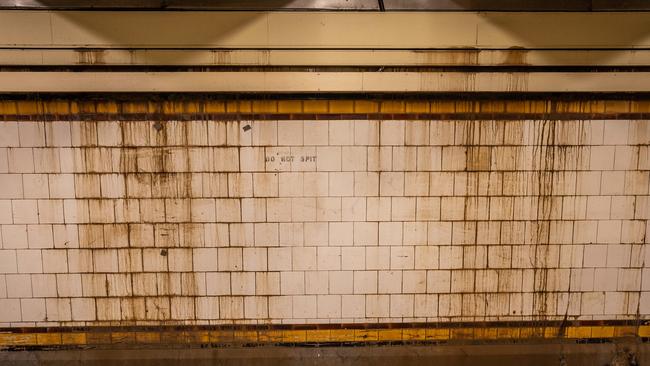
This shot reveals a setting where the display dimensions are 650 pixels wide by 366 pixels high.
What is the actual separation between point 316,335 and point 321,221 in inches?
39.6

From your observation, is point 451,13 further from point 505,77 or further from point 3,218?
point 3,218

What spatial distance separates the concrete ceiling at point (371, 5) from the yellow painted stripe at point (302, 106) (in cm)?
70

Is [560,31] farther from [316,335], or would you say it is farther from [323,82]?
[316,335]

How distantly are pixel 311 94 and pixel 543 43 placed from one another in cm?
183

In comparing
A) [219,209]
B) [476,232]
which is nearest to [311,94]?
[219,209]

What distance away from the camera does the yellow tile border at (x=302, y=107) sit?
3.55 m

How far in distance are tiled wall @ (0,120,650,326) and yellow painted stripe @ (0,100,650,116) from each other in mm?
106

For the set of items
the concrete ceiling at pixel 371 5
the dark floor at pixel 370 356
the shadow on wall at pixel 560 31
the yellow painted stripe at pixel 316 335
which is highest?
the concrete ceiling at pixel 371 5

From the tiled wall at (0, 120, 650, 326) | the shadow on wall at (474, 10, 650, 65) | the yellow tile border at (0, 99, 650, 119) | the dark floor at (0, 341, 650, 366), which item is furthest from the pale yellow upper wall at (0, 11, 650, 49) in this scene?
the dark floor at (0, 341, 650, 366)

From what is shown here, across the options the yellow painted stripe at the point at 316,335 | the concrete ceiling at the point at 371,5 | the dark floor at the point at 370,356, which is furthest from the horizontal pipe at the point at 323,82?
the dark floor at the point at 370,356

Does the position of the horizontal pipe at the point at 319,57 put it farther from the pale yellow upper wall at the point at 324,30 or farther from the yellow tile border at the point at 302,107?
the yellow tile border at the point at 302,107

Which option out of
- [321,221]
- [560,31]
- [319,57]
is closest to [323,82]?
[319,57]

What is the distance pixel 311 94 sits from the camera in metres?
3.54

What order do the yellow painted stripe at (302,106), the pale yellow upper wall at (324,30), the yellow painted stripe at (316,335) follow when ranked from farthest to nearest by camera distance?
the yellow painted stripe at (316,335) → the yellow painted stripe at (302,106) → the pale yellow upper wall at (324,30)
